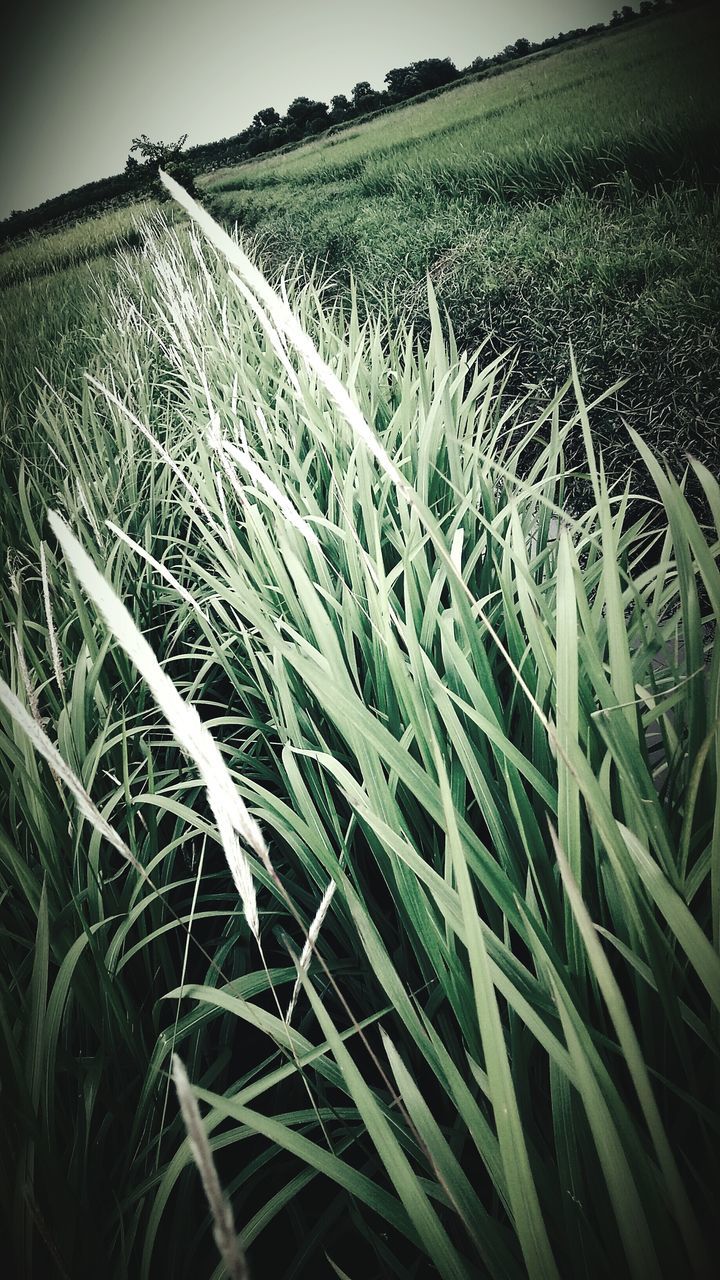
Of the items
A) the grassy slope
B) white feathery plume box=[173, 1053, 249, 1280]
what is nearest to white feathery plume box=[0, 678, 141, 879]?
white feathery plume box=[173, 1053, 249, 1280]

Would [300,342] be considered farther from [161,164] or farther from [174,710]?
[161,164]

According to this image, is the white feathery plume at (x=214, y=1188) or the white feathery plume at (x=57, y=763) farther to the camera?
the white feathery plume at (x=57, y=763)

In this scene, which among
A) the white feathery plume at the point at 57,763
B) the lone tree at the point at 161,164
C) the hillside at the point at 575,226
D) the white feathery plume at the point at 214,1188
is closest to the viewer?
the white feathery plume at the point at 214,1188

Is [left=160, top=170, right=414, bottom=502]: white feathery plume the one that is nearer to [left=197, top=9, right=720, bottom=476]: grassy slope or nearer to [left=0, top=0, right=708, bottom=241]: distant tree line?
[left=197, top=9, right=720, bottom=476]: grassy slope

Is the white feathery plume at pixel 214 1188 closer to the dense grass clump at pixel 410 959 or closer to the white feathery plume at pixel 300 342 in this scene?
the dense grass clump at pixel 410 959

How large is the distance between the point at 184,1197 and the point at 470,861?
1.00 ft

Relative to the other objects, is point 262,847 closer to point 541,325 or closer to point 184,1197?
point 184,1197

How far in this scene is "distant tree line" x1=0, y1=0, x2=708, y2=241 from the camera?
6.80 metres

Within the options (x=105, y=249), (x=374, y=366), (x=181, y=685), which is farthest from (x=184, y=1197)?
(x=105, y=249)

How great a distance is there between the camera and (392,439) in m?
0.91

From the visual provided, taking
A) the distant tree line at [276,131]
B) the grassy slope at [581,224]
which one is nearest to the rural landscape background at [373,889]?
the grassy slope at [581,224]

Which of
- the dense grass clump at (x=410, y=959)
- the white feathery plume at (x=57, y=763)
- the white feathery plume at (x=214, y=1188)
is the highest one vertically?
the white feathery plume at (x=57, y=763)

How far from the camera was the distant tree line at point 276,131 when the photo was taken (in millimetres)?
6805

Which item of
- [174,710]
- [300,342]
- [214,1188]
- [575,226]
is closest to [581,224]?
[575,226]
